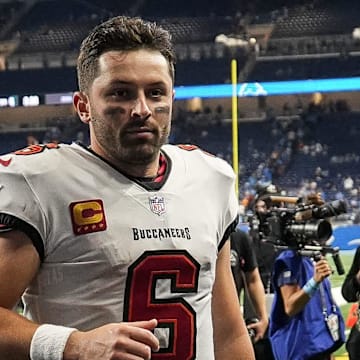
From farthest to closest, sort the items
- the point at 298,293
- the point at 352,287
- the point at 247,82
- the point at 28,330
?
the point at 247,82, the point at 352,287, the point at 298,293, the point at 28,330

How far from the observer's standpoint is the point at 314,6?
859 inches

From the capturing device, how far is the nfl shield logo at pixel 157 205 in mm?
1536

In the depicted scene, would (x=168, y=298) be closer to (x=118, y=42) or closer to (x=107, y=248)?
(x=107, y=248)

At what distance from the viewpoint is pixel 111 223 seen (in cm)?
148

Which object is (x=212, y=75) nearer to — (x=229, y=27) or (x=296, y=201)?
(x=229, y=27)

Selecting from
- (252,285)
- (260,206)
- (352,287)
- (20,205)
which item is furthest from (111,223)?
(252,285)

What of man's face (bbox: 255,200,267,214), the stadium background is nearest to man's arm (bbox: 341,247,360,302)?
man's face (bbox: 255,200,267,214)

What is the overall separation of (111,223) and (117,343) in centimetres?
30

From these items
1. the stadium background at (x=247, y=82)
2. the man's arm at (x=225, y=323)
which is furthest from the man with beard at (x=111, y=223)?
the stadium background at (x=247, y=82)

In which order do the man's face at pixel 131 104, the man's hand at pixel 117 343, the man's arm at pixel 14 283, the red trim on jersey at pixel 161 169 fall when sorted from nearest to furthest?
the man's hand at pixel 117 343 → the man's arm at pixel 14 283 → the man's face at pixel 131 104 → the red trim on jersey at pixel 161 169

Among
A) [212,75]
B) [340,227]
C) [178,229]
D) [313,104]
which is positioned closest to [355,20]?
[313,104]

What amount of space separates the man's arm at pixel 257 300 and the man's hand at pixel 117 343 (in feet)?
10.0

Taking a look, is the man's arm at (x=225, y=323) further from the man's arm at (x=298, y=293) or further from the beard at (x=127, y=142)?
the man's arm at (x=298, y=293)

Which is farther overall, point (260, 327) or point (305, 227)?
point (260, 327)
